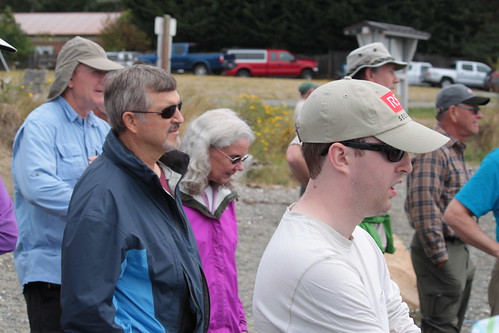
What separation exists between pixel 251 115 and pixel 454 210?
11070 millimetres

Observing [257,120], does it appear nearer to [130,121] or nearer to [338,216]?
[130,121]

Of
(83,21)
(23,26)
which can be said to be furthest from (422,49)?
(23,26)

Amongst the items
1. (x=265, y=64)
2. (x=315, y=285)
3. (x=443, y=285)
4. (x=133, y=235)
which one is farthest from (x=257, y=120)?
(x=265, y=64)

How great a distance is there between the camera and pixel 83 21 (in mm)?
64125

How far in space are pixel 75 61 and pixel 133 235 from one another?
171 centimetres

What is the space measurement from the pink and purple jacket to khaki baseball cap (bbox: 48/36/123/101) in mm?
917

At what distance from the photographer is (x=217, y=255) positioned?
3.55 meters

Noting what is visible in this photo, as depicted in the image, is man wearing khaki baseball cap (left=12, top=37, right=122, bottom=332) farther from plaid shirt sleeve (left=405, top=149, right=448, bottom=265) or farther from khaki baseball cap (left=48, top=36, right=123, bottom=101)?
plaid shirt sleeve (left=405, top=149, right=448, bottom=265)

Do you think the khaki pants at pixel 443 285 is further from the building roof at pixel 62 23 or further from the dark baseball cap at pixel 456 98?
the building roof at pixel 62 23

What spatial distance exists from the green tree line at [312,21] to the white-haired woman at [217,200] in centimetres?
4375

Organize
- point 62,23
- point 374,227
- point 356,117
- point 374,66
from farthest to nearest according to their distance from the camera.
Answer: point 62,23 → point 374,66 → point 374,227 → point 356,117

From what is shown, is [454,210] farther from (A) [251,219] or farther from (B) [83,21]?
(B) [83,21]

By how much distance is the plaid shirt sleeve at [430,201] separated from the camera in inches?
198

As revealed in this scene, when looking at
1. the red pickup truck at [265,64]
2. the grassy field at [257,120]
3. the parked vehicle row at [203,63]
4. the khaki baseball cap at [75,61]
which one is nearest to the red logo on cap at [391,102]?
the khaki baseball cap at [75,61]
